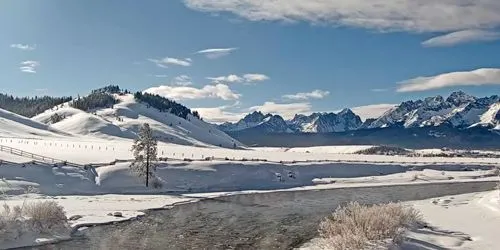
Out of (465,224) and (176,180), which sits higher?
(176,180)

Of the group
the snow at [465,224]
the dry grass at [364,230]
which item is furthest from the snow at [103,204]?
the snow at [465,224]

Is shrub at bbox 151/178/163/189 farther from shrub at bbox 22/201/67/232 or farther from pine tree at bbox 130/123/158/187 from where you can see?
shrub at bbox 22/201/67/232

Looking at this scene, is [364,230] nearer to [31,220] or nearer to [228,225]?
[228,225]

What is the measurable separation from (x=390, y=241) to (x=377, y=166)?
91.4m

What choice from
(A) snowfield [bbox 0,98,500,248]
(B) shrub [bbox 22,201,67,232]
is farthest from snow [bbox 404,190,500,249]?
(A) snowfield [bbox 0,98,500,248]

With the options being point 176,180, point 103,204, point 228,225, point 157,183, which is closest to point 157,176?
point 176,180

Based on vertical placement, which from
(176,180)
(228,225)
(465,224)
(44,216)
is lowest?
(228,225)

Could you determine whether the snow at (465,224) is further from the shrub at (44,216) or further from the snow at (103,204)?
the snow at (103,204)

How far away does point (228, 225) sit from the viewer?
156 feet

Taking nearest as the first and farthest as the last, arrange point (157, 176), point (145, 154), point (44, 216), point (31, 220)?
1. point (31, 220)
2. point (44, 216)
3. point (145, 154)
4. point (157, 176)

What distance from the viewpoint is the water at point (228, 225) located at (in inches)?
1500

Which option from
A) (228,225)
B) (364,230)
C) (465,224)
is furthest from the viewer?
(228,225)

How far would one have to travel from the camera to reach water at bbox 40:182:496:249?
38.1m

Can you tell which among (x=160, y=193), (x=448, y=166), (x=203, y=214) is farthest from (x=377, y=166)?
(x=203, y=214)
